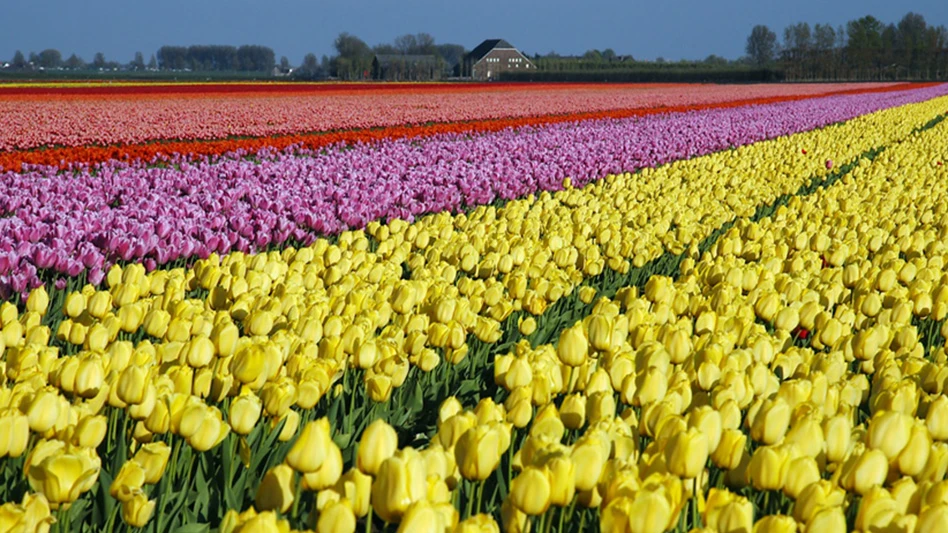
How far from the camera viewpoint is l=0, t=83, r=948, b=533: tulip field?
1.76 metres

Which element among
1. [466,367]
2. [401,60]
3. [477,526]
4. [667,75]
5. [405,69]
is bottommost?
[466,367]

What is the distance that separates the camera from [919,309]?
368 cm

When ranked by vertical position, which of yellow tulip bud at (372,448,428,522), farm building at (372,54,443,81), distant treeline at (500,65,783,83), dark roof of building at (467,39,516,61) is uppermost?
dark roof of building at (467,39,516,61)

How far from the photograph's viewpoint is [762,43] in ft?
380

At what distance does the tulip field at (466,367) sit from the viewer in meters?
1.76

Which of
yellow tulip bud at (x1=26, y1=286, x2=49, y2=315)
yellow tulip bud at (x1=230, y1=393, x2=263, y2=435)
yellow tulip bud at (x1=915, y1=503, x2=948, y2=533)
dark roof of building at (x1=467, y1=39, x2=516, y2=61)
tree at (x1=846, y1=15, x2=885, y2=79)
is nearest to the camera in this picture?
yellow tulip bud at (x1=915, y1=503, x2=948, y2=533)

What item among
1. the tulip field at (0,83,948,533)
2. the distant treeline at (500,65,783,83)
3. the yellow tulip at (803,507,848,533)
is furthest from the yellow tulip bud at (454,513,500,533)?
the distant treeline at (500,65,783,83)

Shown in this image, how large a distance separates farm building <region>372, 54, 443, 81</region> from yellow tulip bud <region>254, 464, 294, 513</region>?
3185 inches

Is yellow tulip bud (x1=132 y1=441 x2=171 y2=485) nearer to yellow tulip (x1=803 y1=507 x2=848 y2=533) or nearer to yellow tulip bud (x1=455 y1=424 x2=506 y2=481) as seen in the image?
yellow tulip bud (x1=455 y1=424 x2=506 y2=481)

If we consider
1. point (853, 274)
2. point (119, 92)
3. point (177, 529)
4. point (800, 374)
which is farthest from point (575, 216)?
point (119, 92)

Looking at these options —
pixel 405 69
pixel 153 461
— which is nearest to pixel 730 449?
pixel 153 461

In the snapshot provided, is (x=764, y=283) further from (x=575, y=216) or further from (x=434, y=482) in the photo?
(x=434, y=482)

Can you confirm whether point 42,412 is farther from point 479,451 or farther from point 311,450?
point 479,451

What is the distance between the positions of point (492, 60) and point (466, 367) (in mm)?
113287
